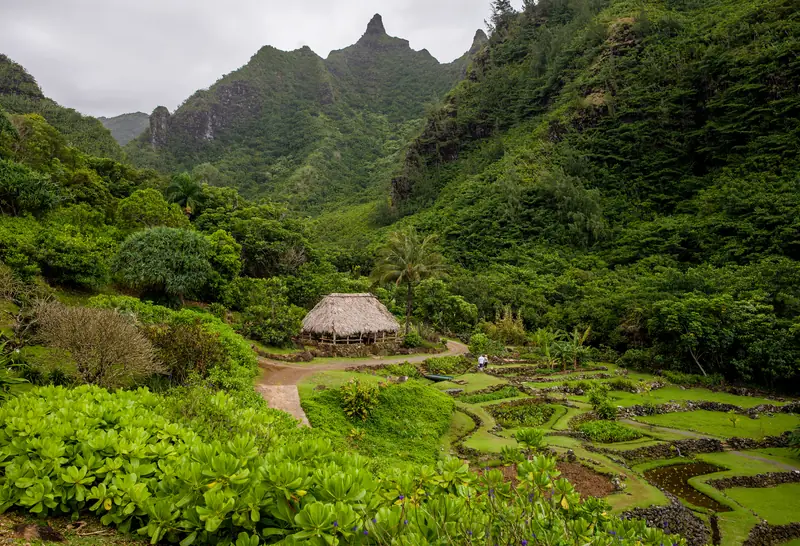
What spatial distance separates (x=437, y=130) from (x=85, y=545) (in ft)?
202

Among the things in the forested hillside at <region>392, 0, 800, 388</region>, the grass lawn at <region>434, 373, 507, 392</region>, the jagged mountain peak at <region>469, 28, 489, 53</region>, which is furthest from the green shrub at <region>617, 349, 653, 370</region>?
the jagged mountain peak at <region>469, 28, 489, 53</region>

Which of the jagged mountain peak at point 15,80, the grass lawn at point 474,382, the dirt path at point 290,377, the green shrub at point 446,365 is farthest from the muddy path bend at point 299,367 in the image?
the jagged mountain peak at point 15,80

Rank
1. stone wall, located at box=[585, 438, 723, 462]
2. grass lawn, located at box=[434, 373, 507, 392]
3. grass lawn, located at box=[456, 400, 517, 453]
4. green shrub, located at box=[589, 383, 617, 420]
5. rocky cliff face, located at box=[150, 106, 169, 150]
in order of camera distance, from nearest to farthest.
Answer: stone wall, located at box=[585, 438, 723, 462] → grass lawn, located at box=[456, 400, 517, 453] → green shrub, located at box=[589, 383, 617, 420] → grass lawn, located at box=[434, 373, 507, 392] → rocky cliff face, located at box=[150, 106, 169, 150]

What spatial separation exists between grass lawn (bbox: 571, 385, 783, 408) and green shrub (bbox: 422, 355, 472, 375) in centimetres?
568

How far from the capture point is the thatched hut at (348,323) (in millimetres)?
21812

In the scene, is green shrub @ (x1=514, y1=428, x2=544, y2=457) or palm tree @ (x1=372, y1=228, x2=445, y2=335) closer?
green shrub @ (x1=514, y1=428, x2=544, y2=457)

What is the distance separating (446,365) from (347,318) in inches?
225

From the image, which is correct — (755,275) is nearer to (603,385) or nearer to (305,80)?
(603,385)

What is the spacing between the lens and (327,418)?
12.3m

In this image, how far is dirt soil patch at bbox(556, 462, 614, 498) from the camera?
9.19m

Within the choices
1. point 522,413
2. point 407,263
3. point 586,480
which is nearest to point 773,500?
point 586,480

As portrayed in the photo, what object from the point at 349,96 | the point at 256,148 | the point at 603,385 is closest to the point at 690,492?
the point at 603,385

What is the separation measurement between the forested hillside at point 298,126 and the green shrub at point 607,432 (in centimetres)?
5756

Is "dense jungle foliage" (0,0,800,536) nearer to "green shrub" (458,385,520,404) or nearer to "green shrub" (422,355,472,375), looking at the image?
"green shrub" (422,355,472,375)
